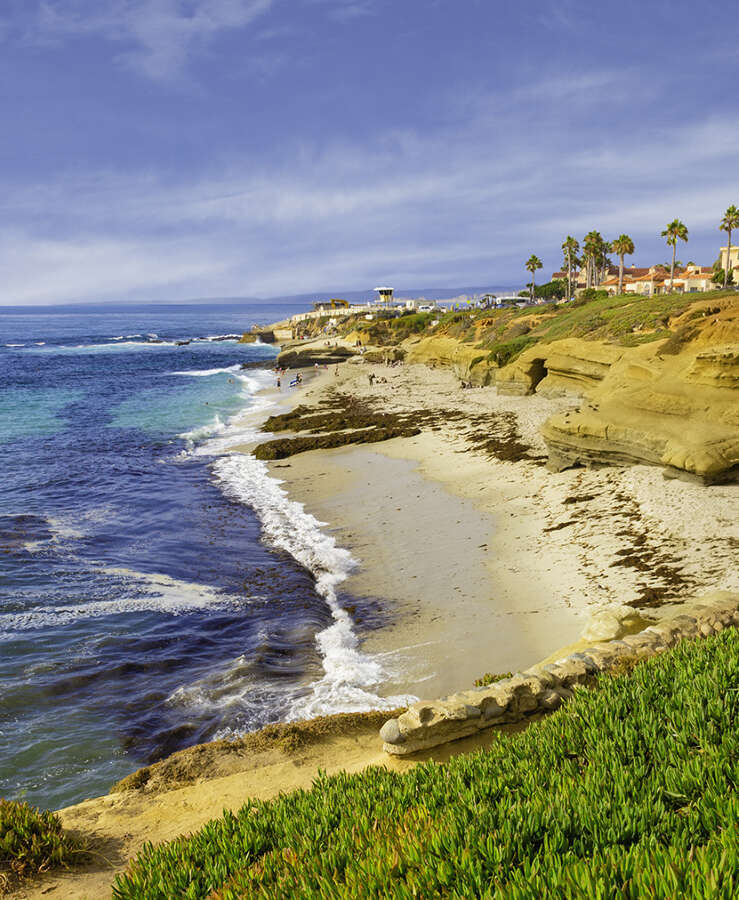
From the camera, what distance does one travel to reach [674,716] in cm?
502

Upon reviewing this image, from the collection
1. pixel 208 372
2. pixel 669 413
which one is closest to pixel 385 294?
pixel 208 372

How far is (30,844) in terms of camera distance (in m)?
5.55

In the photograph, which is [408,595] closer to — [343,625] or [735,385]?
[343,625]

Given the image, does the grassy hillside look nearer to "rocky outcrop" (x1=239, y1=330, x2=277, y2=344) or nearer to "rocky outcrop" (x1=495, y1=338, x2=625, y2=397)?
"rocky outcrop" (x1=495, y1=338, x2=625, y2=397)

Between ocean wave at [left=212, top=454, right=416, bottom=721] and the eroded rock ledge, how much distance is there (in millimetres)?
2881

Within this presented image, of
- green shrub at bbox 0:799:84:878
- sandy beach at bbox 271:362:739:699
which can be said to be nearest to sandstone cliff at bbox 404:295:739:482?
sandy beach at bbox 271:362:739:699

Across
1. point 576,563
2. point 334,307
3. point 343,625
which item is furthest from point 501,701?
point 334,307

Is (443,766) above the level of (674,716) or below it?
below

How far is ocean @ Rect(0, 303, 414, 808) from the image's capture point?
956 centimetres

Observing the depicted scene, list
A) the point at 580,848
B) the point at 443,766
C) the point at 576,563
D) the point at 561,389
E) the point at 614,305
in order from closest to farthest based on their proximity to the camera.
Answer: the point at 580,848
the point at 443,766
the point at 576,563
the point at 561,389
the point at 614,305

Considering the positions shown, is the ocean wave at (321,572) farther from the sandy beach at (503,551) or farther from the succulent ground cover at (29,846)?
the succulent ground cover at (29,846)

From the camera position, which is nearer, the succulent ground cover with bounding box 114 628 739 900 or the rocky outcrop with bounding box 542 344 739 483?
the succulent ground cover with bounding box 114 628 739 900

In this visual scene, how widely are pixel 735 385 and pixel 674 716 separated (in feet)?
47.4

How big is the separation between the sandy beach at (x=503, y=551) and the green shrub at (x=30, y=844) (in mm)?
5638
